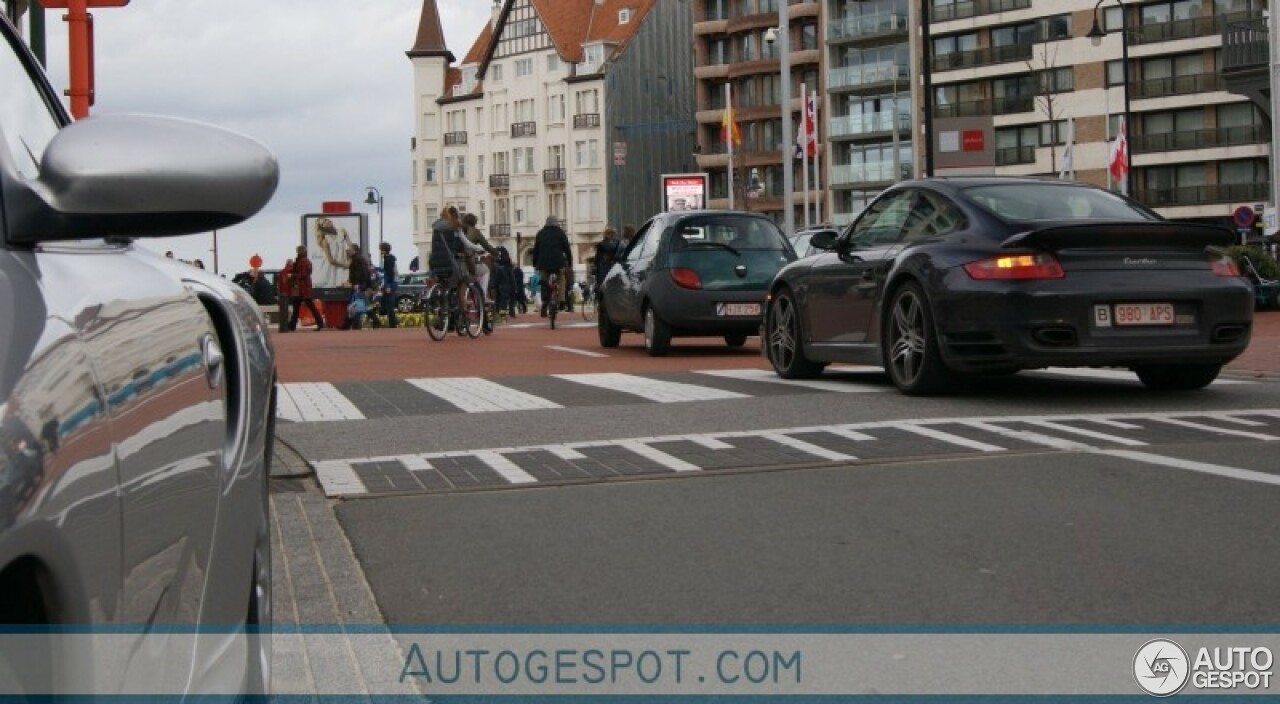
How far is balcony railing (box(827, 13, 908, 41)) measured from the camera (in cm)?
10819

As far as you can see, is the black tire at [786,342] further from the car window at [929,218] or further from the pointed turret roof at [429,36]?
the pointed turret roof at [429,36]

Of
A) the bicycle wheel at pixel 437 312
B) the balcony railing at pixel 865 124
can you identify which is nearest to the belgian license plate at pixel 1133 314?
the bicycle wheel at pixel 437 312

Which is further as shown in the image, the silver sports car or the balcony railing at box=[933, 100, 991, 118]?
the balcony railing at box=[933, 100, 991, 118]

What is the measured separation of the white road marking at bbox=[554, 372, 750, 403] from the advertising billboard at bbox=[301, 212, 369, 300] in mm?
30137

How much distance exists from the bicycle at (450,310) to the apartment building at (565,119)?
94.8 meters

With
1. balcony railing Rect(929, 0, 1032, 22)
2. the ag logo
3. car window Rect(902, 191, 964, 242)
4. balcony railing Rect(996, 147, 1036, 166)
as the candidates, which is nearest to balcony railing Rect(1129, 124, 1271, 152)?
balcony railing Rect(996, 147, 1036, 166)

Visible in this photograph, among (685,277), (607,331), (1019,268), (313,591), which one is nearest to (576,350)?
(607,331)

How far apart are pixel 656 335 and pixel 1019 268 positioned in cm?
901

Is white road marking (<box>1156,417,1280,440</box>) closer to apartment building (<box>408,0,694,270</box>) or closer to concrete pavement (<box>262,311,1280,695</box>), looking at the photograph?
concrete pavement (<box>262,311,1280,695</box>)

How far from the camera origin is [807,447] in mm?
9305

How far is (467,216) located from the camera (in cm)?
2728

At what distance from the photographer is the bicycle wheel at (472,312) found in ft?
85.9

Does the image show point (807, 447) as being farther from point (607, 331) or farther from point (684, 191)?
Result: point (684, 191)

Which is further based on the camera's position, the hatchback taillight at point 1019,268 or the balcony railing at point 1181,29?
the balcony railing at point 1181,29
